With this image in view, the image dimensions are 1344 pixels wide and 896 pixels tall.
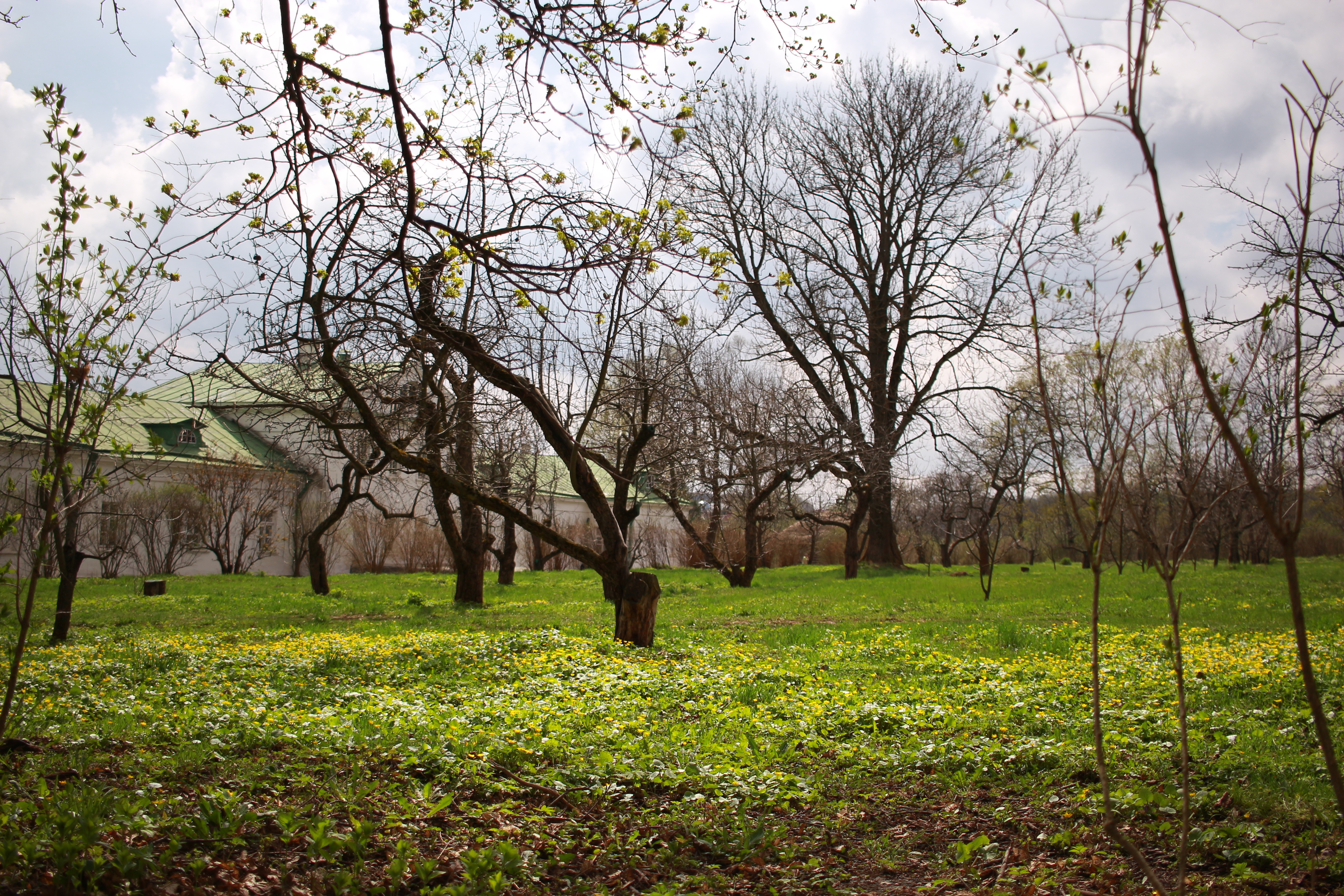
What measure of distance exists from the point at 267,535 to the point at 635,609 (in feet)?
82.0

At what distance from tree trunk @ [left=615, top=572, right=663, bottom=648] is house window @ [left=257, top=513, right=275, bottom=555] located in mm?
23288

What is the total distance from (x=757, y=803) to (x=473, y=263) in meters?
4.12

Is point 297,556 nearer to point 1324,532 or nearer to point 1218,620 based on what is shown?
point 1218,620

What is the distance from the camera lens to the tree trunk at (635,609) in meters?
9.00

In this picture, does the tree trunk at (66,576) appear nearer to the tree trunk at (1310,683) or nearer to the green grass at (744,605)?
the green grass at (744,605)

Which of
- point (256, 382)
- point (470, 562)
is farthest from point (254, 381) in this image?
point (470, 562)

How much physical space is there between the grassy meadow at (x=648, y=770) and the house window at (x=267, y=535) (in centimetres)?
2147

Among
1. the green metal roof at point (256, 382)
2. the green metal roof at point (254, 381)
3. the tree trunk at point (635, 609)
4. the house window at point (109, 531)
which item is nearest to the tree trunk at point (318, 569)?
the green metal roof at point (256, 382)

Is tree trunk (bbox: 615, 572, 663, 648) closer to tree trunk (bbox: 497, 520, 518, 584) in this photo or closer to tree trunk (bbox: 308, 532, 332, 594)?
tree trunk (bbox: 308, 532, 332, 594)

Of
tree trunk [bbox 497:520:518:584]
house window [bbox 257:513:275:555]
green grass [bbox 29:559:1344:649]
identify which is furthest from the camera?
A: house window [bbox 257:513:275:555]

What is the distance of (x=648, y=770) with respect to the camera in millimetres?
4309

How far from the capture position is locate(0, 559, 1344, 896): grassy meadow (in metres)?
3.15

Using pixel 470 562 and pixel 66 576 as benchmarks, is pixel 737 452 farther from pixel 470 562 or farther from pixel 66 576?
pixel 66 576

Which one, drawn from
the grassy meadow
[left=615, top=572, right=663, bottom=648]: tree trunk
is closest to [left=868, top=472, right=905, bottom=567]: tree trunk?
the grassy meadow
